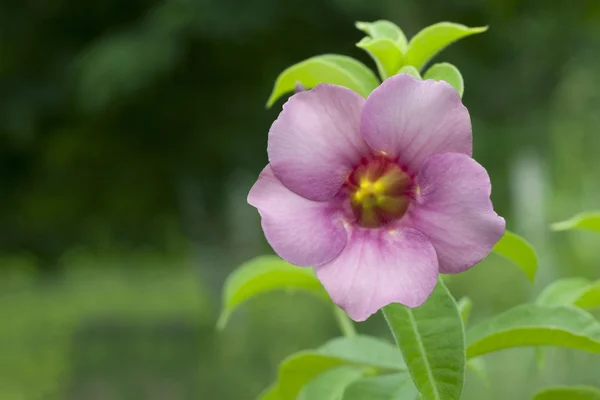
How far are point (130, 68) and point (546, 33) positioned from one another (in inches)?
64.9

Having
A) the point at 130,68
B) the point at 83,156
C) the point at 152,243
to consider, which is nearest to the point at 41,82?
the point at 83,156

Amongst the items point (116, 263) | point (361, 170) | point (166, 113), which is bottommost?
point (116, 263)

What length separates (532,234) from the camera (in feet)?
12.1

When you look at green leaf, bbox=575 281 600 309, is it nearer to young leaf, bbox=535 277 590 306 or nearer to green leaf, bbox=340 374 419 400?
young leaf, bbox=535 277 590 306

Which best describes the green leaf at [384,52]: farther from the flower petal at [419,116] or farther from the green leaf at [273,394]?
the green leaf at [273,394]

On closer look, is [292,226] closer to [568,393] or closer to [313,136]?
[313,136]

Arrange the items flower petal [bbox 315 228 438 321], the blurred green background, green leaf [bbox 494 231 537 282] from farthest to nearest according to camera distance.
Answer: the blurred green background → green leaf [bbox 494 231 537 282] → flower petal [bbox 315 228 438 321]

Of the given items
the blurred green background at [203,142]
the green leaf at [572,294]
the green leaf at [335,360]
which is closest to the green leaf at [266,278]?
the green leaf at [335,360]

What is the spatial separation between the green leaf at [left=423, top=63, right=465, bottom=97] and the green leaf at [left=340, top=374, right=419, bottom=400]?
152 millimetres

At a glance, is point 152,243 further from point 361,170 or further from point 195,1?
point 361,170

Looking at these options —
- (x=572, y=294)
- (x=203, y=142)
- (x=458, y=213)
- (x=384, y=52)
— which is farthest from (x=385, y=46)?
(x=203, y=142)

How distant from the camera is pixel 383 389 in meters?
0.40

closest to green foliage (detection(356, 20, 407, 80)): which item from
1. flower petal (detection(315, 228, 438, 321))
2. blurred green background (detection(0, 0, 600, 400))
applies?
flower petal (detection(315, 228, 438, 321))

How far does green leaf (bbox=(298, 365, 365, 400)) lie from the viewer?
50 cm
